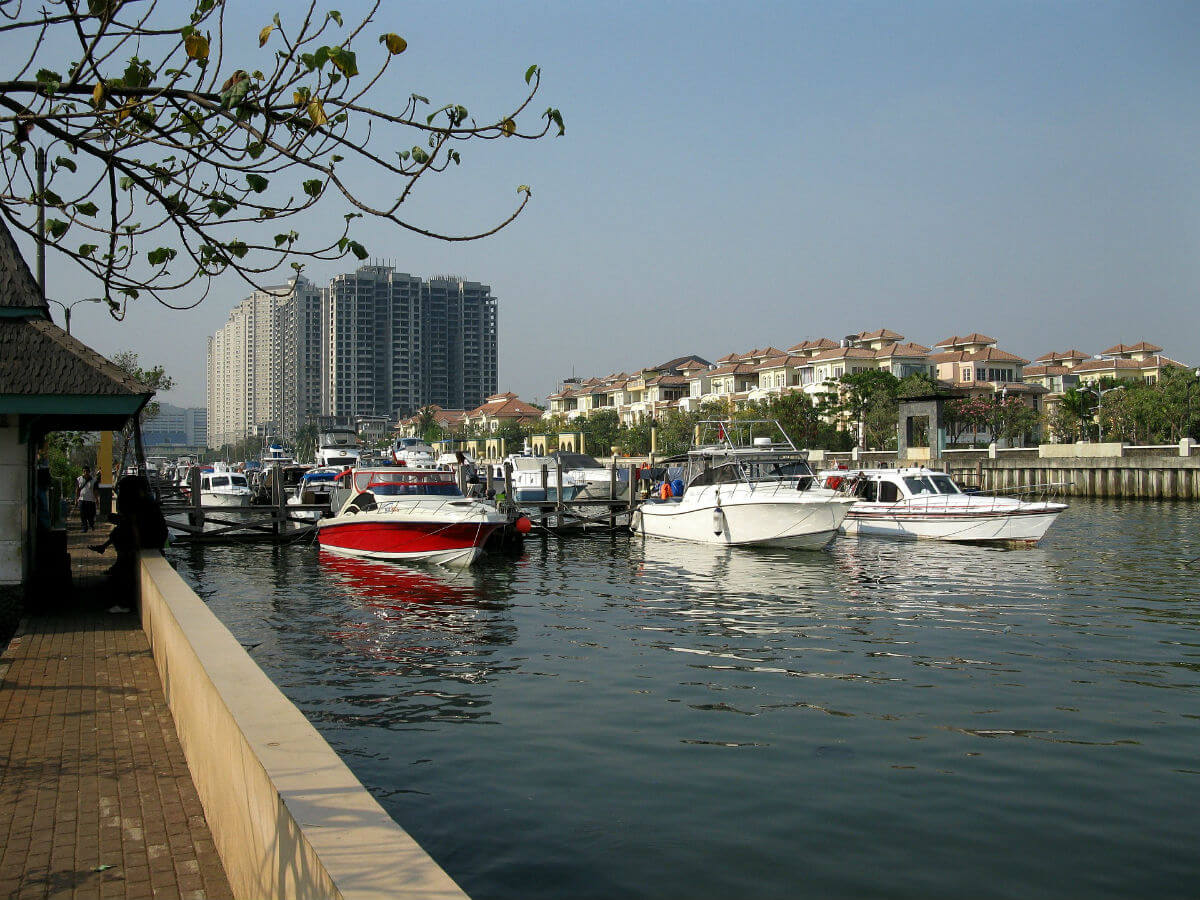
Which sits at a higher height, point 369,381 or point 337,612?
point 369,381

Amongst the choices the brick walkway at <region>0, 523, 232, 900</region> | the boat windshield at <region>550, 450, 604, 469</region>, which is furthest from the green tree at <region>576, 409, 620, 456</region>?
the brick walkway at <region>0, 523, 232, 900</region>

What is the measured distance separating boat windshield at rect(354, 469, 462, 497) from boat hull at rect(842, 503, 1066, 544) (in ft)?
45.7

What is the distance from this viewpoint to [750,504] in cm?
3027

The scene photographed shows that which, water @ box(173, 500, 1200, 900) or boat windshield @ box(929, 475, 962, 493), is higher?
boat windshield @ box(929, 475, 962, 493)

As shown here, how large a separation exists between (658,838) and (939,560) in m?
21.5

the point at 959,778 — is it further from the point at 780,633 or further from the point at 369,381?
the point at 369,381

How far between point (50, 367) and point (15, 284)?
155 centimetres

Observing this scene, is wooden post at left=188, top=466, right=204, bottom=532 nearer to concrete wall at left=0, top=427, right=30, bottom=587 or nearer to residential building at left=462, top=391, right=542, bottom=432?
concrete wall at left=0, top=427, right=30, bottom=587

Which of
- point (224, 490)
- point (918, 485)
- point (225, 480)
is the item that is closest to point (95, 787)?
point (918, 485)

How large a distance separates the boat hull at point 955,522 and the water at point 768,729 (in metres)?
8.15

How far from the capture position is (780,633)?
55.7ft

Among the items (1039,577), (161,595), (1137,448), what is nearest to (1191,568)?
(1039,577)

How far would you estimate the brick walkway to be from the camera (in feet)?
18.5

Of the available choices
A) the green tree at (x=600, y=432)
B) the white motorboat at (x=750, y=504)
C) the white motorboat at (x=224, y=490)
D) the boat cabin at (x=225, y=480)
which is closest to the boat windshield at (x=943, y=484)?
the white motorboat at (x=750, y=504)
